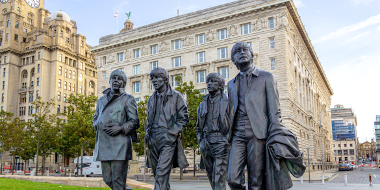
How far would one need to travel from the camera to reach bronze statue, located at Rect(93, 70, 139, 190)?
20.9ft

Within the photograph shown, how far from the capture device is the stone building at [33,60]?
7819 centimetres

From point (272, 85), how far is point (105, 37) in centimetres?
6105

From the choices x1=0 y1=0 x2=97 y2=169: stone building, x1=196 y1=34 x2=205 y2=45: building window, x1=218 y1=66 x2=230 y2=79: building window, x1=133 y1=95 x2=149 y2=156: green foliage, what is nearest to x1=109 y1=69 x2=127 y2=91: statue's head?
x1=133 y1=95 x2=149 y2=156: green foliage

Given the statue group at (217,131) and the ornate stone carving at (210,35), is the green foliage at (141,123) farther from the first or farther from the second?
the statue group at (217,131)

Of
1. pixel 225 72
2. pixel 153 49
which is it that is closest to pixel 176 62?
pixel 153 49

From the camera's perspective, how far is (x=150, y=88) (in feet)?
179

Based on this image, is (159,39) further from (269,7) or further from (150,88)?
(269,7)

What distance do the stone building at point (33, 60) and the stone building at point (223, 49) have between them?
74.4 feet

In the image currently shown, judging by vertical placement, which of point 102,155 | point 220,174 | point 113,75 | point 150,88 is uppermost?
point 150,88

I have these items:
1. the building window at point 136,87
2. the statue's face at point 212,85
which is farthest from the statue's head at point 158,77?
the building window at point 136,87

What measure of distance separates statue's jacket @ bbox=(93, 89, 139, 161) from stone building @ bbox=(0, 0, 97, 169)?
75.1 m

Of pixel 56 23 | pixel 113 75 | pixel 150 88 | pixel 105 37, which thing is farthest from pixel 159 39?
pixel 113 75

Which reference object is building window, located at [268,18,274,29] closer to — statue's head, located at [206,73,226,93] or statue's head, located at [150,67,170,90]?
statue's head, located at [206,73,226,93]

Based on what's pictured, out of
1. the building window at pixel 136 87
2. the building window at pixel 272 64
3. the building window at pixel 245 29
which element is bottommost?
the building window at pixel 136 87
